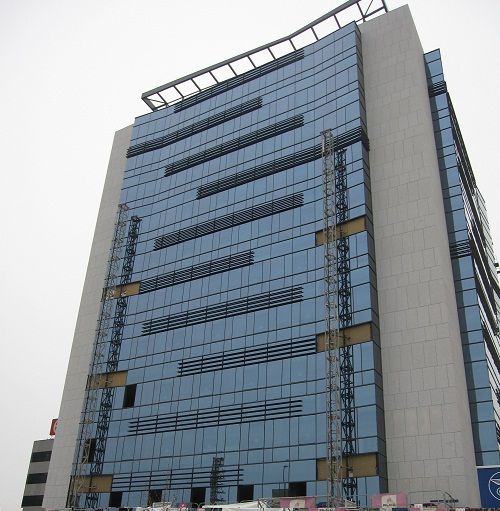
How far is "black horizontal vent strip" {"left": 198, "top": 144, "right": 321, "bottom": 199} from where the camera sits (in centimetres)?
7712

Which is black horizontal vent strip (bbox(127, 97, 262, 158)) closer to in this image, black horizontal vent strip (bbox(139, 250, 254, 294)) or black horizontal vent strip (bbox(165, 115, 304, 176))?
black horizontal vent strip (bbox(165, 115, 304, 176))

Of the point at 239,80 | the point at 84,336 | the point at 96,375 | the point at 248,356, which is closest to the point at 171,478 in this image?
the point at 248,356

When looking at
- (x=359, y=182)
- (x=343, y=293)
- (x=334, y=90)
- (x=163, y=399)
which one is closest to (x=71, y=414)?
(x=163, y=399)

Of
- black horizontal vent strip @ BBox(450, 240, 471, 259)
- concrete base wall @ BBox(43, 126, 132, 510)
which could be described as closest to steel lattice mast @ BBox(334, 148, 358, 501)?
black horizontal vent strip @ BBox(450, 240, 471, 259)

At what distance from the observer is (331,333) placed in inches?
2488

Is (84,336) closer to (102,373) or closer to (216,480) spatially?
(102,373)

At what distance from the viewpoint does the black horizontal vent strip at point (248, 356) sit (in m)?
65.4

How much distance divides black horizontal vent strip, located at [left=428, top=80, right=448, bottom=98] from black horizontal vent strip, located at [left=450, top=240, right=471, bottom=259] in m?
20.7

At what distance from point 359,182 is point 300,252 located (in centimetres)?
1042

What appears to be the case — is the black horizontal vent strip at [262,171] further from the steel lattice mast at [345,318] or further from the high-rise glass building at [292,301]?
the steel lattice mast at [345,318]

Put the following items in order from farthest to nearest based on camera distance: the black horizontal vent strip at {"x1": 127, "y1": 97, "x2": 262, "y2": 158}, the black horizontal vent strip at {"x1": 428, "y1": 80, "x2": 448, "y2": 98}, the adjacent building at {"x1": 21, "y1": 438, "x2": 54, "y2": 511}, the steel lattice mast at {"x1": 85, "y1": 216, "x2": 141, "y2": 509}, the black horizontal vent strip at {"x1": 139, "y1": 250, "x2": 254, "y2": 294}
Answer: the adjacent building at {"x1": 21, "y1": 438, "x2": 54, "y2": 511}, the black horizontal vent strip at {"x1": 127, "y1": 97, "x2": 262, "y2": 158}, the black horizontal vent strip at {"x1": 139, "y1": 250, "x2": 254, "y2": 294}, the black horizontal vent strip at {"x1": 428, "y1": 80, "x2": 448, "y2": 98}, the steel lattice mast at {"x1": 85, "y1": 216, "x2": 141, "y2": 509}

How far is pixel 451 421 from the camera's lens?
54.2 m

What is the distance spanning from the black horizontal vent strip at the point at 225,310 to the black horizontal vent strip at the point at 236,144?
78.7ft

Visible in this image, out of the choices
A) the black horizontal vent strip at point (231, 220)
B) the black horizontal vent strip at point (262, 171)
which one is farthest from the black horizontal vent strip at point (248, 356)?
the black horizontal vent strip at point (262, 171)
